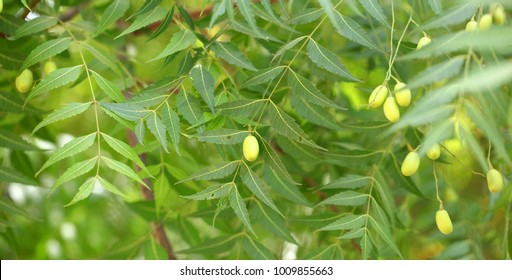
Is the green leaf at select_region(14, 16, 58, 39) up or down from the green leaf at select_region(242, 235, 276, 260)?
up

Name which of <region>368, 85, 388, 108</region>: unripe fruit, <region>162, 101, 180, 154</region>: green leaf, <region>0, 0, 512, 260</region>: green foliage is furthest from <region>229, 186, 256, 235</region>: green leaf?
<region>368, 85, 388, 108</region>: unripe fruit

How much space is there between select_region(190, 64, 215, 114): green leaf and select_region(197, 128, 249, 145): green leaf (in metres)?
0.03

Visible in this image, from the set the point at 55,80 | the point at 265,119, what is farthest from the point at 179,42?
the point at 265,119

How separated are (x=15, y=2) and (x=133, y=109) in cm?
46

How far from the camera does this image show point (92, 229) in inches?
87.2

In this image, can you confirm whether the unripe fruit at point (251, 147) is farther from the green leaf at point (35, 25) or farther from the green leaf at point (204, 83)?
the green leaf at point (35, 25)

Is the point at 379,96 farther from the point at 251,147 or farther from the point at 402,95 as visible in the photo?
the point at 251,147

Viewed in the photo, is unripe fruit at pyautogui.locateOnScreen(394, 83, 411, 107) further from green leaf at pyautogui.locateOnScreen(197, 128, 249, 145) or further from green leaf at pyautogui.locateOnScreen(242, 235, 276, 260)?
green leaf at pyautogui.locateOnScreen(242, 235, 276, 260)

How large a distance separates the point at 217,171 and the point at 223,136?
61mm

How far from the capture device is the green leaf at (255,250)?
135cm

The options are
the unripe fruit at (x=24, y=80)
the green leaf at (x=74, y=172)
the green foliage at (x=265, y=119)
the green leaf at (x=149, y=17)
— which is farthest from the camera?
the unripe fruit at (x=24, y=80)

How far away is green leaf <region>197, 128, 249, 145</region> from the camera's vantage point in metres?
1.06

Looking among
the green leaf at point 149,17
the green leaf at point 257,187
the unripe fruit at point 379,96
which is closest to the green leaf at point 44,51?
the green leaf at point 149,17

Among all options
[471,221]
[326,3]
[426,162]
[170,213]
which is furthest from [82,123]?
[326,3]
